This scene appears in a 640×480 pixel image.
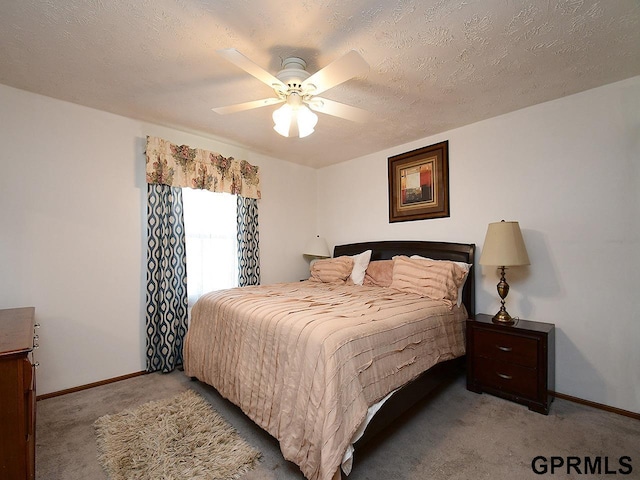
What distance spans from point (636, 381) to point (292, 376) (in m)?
2.52

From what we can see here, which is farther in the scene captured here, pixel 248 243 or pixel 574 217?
pixel 248 243

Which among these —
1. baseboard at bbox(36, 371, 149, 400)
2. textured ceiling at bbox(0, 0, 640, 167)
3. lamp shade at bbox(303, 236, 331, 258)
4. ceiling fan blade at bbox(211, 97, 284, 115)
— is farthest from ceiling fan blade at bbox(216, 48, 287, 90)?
baseboard at bbox(36, 371, 149, 400)

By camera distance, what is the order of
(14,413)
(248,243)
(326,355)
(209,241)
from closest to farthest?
(14,413)
(326,355)
(209,241)
(248,243)

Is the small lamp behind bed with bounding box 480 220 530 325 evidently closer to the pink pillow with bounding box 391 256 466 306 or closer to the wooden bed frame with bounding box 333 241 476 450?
the pink pillow with bounding box 391 256 466 306

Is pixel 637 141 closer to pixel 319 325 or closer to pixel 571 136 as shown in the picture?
pixel 571 136

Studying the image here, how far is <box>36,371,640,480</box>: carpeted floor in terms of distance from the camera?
62.4 inches

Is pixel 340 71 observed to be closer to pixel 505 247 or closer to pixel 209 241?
pixel 505 247

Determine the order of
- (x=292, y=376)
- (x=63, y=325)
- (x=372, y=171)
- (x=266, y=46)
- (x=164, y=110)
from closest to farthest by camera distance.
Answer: (x=292, y=376) < (x=266, y=46) < (x=63, y=325) < (x=164, y=110) < (x=372, y=171)

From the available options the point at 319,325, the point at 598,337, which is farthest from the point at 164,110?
the point at 598,337

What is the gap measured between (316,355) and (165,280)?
2.12m

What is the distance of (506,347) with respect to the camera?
229 centimetres

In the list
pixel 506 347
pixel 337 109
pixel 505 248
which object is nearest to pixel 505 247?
pixel 505 248

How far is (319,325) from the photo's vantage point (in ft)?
5.13

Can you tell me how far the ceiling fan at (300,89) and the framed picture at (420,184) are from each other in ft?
4.85
